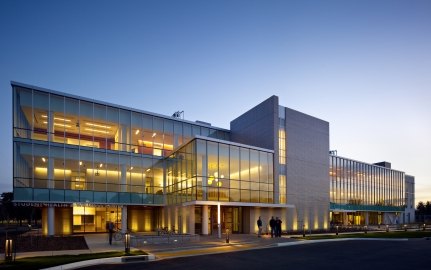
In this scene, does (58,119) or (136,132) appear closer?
(58,119)

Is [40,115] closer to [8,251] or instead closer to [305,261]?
[8,251]

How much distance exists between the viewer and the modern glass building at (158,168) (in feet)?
104

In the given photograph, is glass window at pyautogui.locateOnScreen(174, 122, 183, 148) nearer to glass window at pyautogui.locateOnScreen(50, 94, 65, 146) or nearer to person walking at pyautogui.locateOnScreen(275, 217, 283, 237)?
glass window at pyautogui.locateOnScreen(50, 94, 65, 146)

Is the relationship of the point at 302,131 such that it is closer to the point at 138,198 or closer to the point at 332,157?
the point at 332,157

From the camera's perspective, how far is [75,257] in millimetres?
17078

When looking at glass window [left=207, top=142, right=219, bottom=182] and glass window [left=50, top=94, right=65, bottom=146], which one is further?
glass window [left=50, top=94, right=65, bottom=146]

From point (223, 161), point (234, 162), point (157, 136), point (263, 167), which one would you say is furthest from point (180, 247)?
point (157, 136)

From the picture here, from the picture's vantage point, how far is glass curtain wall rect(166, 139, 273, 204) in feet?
101

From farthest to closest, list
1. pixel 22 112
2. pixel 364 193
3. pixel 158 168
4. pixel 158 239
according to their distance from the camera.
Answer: pixel 364 193 → pixel 158 168 → pixel 22 112 → pixel 158 239

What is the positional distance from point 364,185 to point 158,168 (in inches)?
1499

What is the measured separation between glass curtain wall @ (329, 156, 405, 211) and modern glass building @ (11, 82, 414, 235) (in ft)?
34.3

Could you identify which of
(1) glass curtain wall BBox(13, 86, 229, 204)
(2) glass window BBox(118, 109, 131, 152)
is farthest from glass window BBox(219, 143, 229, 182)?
(2) glass window BBox(118, 109, 131, 152)

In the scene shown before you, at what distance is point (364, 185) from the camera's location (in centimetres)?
5956

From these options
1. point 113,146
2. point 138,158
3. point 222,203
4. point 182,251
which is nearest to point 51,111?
point 113,146
